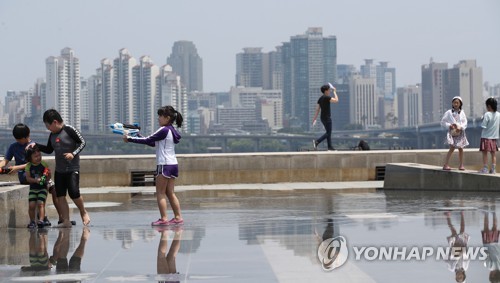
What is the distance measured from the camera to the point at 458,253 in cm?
973

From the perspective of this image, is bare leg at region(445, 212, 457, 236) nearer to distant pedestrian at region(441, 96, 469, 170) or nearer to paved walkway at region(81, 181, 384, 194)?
distant pedestrian at region(441, 96, 469, 170)

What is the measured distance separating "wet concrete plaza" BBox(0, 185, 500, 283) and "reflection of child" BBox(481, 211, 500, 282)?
0.06 m

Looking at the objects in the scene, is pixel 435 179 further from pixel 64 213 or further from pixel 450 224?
pixel 64 213

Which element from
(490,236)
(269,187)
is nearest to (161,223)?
(490,236)

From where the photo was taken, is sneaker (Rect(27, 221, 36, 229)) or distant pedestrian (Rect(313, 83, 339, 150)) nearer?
sneaker (Rect(27, 221, 36, 229))

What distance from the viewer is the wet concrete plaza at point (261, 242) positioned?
8852 mm

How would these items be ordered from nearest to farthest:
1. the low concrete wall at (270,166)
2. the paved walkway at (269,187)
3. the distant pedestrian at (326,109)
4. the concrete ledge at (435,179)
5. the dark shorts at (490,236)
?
the dark shorts at (490,236) → the concrete ledge at (435,179) → the paved walkway at (269,187) → the low concrete wall at (270,166) → the distant pedestrian at (326,109)

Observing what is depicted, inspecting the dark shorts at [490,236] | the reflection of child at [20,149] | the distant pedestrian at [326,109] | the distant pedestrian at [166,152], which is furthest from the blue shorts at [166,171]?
the distant pedestrian at [326,109]

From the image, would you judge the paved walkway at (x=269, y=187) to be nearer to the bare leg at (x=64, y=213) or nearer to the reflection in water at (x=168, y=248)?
the bare leg at (x=64, y=213)

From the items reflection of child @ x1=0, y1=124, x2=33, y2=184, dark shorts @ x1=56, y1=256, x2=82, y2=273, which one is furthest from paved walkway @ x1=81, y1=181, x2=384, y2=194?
dark shorts @ x1=56, y1=256, x2=82, y2=273

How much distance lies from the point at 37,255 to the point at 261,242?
204cm

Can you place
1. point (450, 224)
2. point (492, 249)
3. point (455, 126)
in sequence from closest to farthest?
point (492, 249) → point (450, 224) → point (455, 126)

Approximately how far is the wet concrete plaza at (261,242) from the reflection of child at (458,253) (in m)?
0.02

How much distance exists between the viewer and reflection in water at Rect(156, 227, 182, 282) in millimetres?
9242
